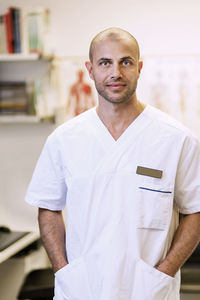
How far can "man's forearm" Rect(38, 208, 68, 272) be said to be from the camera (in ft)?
5.39

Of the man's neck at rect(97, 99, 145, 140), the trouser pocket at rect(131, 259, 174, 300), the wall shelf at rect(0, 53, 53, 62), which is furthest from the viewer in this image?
the wall shelf at rect(0, 53, 53, 62)

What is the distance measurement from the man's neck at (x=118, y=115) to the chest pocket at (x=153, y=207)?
0.22m

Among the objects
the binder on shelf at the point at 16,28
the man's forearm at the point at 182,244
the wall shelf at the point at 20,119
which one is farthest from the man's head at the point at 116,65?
the binder on shelf at the point at 16,28

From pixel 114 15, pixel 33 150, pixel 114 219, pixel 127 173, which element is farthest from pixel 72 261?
pixel 114 15

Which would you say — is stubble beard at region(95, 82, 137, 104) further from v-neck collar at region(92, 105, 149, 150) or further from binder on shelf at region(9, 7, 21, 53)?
binder on shelf at region(9, 7, 21, 53)

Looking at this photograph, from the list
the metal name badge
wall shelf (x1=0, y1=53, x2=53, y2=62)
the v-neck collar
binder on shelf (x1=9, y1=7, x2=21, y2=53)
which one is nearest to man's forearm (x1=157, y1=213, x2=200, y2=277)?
the metal name badge

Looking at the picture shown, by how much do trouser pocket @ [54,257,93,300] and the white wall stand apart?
1.57m

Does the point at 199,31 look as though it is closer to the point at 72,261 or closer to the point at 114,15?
the point at 114,15

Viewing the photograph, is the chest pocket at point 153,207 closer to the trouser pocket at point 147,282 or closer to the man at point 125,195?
the man at point 125,195

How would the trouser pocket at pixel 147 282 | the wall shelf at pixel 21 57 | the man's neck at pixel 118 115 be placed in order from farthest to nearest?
1. the wall shelf at pixel 21 57
2. the man's neck at pixel 118 115
3. the trouser pocket at pixel 147 282

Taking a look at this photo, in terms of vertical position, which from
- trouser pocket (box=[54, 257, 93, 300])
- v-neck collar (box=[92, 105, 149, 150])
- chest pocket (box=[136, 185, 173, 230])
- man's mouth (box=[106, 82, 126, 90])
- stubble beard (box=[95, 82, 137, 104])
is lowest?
trouser pocket (box=[54, 257, 93, 300])

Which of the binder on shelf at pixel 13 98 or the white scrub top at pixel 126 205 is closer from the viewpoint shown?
the white scrub top at pixel 126 205

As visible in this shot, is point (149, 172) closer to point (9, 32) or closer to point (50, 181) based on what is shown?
point (50, 181)

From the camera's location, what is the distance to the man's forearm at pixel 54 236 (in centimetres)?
164
